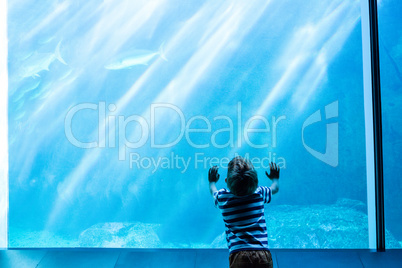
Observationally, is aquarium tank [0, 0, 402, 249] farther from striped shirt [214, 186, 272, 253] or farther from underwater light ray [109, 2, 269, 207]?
striped shirt [214, 186, 272, 253]

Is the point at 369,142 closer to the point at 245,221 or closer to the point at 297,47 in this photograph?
the point at 245,221

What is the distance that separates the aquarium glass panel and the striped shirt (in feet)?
13.2

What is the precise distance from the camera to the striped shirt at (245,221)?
5.72 ft

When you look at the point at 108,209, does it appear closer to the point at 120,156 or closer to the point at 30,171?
the point at 30,171

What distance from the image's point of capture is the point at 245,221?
1.76 m

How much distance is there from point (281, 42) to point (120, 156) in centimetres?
298

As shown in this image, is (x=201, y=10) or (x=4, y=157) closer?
(x=4, y=157)

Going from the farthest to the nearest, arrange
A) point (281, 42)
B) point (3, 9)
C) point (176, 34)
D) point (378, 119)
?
point (176, 34), point (281, 42), point (3, 9), point (378, 119)

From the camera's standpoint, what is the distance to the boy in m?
1.73

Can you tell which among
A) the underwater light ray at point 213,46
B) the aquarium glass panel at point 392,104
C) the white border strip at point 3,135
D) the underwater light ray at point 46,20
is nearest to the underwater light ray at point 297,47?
the aquarium glass panel at point 392,104

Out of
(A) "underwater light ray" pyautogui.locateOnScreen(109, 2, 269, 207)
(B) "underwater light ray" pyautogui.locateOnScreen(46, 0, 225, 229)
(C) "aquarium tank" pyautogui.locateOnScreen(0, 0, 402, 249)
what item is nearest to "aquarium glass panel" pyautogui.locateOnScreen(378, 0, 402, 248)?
(C) "aquarium tank" pyautogui.locateOnScreen(0, 0, 402, 249)

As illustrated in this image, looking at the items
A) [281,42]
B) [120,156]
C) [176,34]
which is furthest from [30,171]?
[281,42]

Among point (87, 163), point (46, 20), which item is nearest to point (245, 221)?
point (46, 20)

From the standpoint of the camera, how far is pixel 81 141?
4824mm
